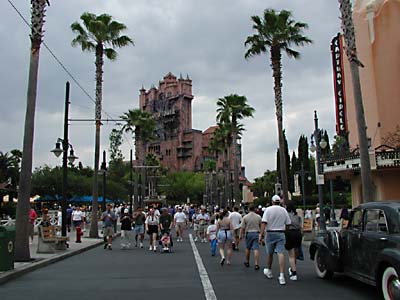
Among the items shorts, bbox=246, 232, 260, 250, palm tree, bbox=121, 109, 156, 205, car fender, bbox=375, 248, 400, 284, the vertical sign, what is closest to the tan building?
the vertical sign

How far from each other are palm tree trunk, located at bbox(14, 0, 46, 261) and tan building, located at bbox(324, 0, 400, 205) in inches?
717

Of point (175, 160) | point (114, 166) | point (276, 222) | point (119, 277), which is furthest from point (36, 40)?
point (175, 160)

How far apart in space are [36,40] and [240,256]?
9756mm

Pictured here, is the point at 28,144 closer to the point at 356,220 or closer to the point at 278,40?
the point at 356,220

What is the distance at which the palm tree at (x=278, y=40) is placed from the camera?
92.1 ft

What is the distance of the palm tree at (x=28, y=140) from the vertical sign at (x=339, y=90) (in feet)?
69.8

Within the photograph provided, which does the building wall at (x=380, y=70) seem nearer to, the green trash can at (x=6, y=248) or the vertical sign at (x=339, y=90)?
the vertical sign at (x=339, y=90)

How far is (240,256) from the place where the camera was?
16.5 metres

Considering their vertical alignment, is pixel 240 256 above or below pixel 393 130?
below

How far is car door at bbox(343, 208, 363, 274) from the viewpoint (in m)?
8.73

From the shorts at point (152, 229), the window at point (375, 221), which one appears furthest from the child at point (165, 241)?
the window at point (375, 221)

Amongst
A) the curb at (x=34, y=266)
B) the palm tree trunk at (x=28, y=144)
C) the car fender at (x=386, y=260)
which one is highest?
the palm tree trunk at (x=28, y=144)

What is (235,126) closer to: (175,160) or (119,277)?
(119,277)

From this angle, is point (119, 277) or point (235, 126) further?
point (235, 126)
